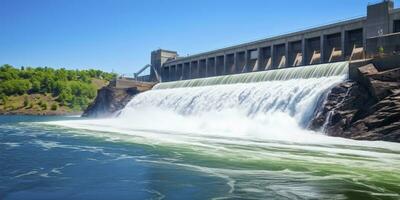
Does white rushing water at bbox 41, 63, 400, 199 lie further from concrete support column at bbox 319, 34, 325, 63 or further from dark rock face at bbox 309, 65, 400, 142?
concrete support column at bbox 319, 34, 325, 63

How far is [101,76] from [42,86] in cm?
3687

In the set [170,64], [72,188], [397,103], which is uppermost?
[170,64]

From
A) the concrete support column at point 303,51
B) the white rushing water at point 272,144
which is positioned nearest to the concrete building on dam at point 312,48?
the concrete support column at point 303,51

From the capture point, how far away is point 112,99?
78.4 m

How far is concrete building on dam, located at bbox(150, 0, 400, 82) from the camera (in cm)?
3966

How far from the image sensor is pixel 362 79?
29094 mm

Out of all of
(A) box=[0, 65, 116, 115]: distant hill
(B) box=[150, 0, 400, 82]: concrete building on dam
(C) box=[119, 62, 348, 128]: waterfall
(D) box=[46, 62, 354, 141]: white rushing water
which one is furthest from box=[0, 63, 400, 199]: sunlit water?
(A) box=[0, 65, 116, 115]: distant hill

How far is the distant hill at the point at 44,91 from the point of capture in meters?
125

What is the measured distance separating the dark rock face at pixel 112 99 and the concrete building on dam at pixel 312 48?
420 inches

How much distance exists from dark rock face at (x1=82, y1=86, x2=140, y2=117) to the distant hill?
137 feet

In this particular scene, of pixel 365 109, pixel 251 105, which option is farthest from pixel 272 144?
pixel 251 105

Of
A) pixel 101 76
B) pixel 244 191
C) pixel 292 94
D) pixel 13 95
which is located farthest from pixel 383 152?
pixel 101 76

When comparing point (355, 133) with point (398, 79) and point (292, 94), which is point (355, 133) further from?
point (292, 94)

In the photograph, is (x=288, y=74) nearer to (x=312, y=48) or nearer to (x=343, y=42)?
(x=343, y=42)
